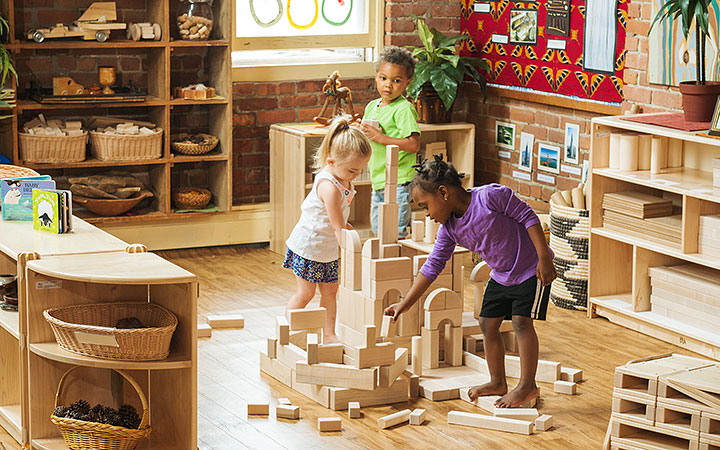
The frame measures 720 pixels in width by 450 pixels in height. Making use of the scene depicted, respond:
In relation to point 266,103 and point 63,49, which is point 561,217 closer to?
point 266,103

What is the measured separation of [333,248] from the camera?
450 centimetres

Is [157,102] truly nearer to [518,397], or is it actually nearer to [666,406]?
[518,397]

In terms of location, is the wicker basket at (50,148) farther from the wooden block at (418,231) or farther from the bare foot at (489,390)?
the bare foot at (489,390)

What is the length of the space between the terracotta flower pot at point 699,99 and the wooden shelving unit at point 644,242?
135 mm

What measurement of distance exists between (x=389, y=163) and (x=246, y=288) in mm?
1732

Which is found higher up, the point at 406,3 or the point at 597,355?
the point at 406,3

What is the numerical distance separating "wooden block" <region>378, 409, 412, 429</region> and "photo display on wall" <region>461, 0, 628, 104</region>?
9.15ft

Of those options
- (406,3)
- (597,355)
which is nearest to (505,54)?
(406,3)

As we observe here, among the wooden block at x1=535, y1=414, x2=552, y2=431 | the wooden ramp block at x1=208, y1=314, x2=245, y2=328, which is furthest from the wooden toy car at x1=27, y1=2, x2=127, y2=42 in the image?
the wooden block at x1=535, y1=414, x2=552, y2=431

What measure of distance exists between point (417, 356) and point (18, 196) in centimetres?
164

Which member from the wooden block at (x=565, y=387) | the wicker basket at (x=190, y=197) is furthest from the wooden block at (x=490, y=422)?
the wicker basket at (x=190, y=197)

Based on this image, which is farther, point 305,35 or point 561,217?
point 305,35

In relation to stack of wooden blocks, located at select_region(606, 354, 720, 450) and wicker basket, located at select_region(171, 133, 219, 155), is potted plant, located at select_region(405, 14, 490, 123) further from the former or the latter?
stack of wooden blocks, located at select_region(606, 354, 720, 450)

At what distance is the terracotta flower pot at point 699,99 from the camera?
4.75 m
